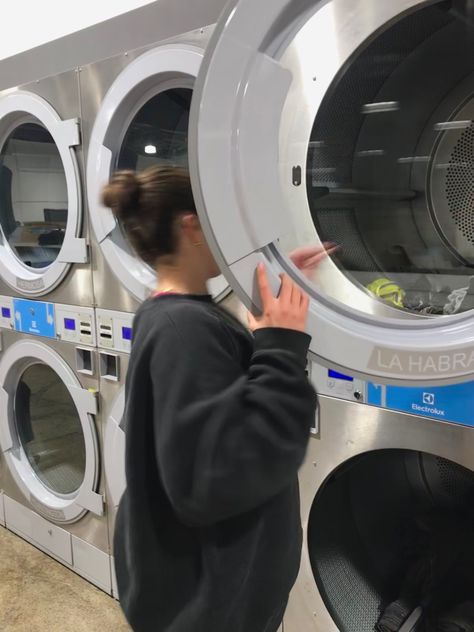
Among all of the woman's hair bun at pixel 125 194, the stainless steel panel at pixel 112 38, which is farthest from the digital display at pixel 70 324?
the woman's hair bun at pixel 125 194

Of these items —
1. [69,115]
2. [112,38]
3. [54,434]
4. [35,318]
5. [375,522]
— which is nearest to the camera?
[375,522]

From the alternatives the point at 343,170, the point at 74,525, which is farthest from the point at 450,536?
the point at 74,525

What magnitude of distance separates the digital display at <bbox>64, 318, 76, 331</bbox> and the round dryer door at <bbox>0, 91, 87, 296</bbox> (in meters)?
0.12

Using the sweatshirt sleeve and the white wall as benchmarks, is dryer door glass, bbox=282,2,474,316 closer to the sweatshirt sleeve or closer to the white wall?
the sweatshirt sleeve

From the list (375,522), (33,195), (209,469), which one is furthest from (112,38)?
(375,522)

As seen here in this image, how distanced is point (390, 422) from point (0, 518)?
1.79 metres

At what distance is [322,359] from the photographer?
81cm

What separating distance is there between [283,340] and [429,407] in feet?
1.28

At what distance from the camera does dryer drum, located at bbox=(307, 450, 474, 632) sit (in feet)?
3.88

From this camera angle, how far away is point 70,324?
171cm

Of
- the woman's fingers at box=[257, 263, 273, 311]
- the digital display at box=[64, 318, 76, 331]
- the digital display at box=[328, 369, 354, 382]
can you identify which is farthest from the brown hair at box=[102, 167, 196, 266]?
the digital display at box=[64, 318, 76, 331]

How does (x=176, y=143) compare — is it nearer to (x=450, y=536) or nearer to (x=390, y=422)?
(x=390, y=422)

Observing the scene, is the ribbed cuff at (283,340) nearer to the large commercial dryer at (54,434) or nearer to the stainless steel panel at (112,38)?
the stainless steel panel at (112,38)

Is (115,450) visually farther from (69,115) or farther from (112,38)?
(112,38)
